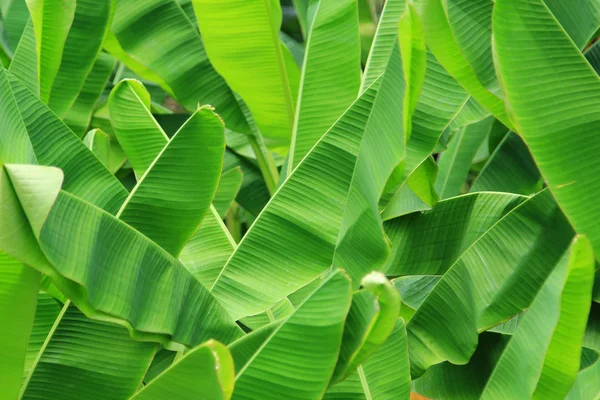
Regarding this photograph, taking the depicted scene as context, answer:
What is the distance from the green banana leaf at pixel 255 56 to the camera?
1076 mm

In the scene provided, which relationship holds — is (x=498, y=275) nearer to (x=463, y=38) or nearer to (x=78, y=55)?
(x=463, y=38)

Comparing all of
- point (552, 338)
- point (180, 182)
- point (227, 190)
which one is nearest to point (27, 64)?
point (227, 190)

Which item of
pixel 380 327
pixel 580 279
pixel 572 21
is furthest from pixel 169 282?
pixel 572 21

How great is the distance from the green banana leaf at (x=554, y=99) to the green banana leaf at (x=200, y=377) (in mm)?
357

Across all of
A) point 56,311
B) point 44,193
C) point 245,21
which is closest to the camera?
point 44,193

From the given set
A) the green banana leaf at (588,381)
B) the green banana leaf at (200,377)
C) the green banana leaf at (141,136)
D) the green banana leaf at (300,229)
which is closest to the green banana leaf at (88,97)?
the green banana leaf at (141,136)

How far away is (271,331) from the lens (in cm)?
67

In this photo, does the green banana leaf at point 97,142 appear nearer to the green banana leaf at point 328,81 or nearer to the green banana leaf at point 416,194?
the green banana leaf at point 328,81

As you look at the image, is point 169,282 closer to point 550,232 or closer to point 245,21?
point 550,232

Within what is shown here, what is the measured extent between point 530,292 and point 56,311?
1.86 feet

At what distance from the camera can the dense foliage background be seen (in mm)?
598

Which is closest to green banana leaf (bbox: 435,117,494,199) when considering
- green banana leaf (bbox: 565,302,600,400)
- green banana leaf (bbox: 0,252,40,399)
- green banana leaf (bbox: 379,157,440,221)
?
green banana leaf (bbox: 379,157,440,221)

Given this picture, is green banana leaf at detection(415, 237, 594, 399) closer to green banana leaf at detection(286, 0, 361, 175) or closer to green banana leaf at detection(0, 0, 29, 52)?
green banana leaf at detection(286, 0, 361, 175)

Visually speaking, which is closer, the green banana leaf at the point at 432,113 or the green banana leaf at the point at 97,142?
the green banana leaf at the point at 432,113
